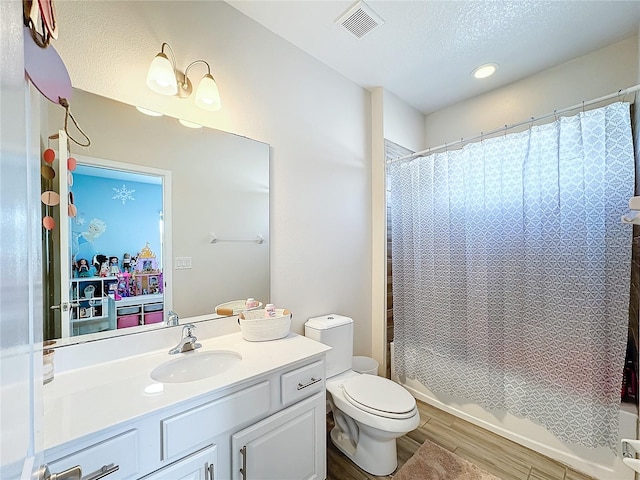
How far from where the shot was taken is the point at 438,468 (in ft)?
5.13

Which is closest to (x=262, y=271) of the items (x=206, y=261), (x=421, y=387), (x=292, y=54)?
(x=206, y=261)

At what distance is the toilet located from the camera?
142 cm

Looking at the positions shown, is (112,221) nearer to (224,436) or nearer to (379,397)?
(224,436)

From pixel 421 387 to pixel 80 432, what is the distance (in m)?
2.23

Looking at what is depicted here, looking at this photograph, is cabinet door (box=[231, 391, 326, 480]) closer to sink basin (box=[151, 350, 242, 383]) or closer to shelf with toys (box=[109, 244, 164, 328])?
sink basin (box=[151, 350, 242, 383])

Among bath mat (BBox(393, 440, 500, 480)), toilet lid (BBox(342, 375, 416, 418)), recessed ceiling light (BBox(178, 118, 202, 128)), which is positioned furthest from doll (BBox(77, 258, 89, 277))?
bath mat (BBox(393, 440, 500, 480))

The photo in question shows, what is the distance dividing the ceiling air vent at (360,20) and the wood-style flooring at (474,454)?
2.64m

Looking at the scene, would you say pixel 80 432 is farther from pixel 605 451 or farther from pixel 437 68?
pixel 437 68

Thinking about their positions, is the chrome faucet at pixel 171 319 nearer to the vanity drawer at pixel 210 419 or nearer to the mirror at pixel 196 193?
the mirror at pixel 196 193

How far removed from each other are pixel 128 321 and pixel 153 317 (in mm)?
100

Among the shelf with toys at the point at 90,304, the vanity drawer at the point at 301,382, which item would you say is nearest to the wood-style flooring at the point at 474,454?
the vanity drawer at the point at 301,382

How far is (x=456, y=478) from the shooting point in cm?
150

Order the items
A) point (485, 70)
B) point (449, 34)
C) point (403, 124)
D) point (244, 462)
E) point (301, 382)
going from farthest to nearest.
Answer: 1. point (403, 124)
2. point (485, 70)
3. point (449, 34)
4. point (301, 382)
5. point (244, 462)

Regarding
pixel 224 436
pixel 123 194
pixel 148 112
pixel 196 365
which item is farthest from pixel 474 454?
pixel 148 112
